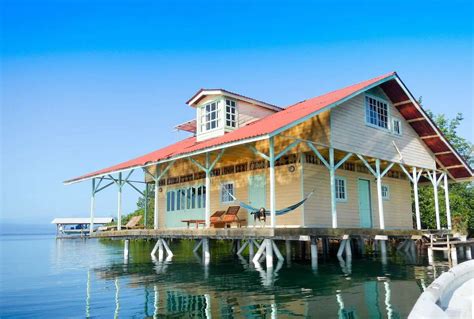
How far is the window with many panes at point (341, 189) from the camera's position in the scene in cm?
1739

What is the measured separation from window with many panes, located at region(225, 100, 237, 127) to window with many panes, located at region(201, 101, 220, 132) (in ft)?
1.34

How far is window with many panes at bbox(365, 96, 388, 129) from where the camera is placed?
17.1 metres

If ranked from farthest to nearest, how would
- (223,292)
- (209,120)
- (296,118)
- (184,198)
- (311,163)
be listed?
(184,198)
(209,120)
(311,163)
(296,118)
(223,292)

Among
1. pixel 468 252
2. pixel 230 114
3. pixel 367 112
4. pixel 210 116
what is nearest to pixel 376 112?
pixel 367 112

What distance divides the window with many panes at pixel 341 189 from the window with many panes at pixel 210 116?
553cm

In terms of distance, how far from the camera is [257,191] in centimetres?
1739

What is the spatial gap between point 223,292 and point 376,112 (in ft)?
35.2

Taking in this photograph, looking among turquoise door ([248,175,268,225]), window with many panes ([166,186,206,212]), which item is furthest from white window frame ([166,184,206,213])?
turquoise door ([248,175,268,225])

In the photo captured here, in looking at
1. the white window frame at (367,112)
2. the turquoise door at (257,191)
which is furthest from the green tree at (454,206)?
the turquoise door at (257,191)

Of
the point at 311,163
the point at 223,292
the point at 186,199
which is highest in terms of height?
the point at 311,163

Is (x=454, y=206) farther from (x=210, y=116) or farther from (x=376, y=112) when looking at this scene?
(x=210, y=116)

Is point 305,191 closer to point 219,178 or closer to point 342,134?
point 342,134

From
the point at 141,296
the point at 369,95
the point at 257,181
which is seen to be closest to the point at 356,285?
the point at 141,296

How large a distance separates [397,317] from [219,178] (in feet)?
40.8
